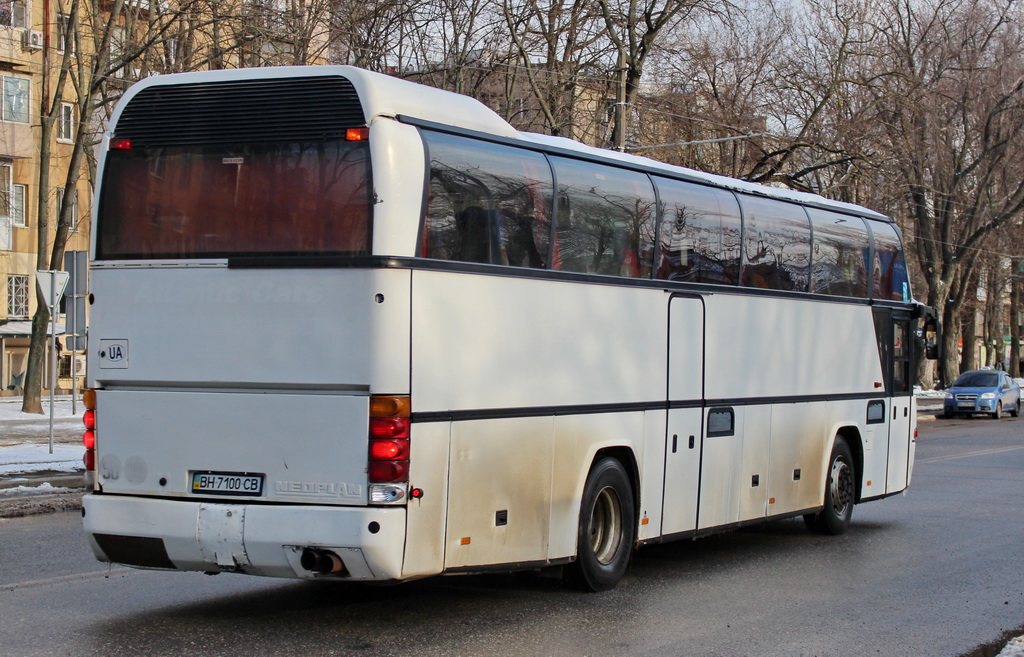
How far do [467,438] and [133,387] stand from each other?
2058mm

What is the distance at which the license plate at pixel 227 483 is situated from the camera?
7.51m

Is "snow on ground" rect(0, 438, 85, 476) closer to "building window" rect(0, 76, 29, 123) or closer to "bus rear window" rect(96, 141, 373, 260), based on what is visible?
"bus rear window" rect(96, 141, 373, 260)

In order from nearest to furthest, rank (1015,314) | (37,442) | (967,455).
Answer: (37,442) < (967,455) < (1015,314)

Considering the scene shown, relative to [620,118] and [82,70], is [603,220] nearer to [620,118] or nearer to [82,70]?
[620,118]

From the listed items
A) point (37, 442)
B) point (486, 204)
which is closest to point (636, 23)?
point (37, 442)

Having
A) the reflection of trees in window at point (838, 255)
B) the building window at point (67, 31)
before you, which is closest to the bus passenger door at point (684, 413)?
the reflection of trees in window at point (838, 255)

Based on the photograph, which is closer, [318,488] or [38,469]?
[318,488]

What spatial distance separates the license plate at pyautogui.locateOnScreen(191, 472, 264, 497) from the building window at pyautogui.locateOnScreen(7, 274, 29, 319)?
43900 millimetres

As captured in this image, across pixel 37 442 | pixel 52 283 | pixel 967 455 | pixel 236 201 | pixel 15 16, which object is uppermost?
pixel 15 16

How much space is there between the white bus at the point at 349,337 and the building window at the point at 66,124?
40410 millimetres

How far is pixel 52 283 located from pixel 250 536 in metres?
13.6

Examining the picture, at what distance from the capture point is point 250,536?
24.1 feet

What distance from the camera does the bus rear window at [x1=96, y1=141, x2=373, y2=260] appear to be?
743cm

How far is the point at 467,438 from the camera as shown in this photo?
7883mm
